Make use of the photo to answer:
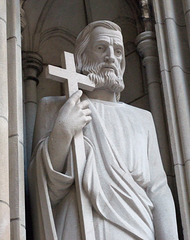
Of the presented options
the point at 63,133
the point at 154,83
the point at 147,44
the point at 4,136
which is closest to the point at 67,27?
the point at 147,44

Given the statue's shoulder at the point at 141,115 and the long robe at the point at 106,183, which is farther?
the statue's shoulder at the point at 141,115

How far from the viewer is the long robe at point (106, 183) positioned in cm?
551

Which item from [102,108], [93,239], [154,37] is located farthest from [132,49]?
[93,239]

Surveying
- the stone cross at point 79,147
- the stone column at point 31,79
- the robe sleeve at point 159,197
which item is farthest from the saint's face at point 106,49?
the stone column at point 31,79

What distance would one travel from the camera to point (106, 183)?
18.6 feet

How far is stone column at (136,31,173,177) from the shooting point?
6772mm

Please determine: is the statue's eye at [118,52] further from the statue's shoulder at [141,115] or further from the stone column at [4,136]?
the stone column at [4,136]

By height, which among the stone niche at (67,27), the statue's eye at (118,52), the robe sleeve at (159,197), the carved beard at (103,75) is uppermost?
the stone niche at (67,27)

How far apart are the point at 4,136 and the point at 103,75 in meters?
1.18

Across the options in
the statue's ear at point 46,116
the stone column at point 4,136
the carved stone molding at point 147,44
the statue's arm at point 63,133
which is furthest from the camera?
the carved stone molding at point 147,44

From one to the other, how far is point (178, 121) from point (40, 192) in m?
1.32

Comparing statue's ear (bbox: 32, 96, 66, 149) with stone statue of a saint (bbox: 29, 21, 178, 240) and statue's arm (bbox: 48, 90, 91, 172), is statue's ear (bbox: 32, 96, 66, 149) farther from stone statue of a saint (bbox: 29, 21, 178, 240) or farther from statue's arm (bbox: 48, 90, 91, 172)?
statue's arm (bbox: 48, 90, 91, 172)

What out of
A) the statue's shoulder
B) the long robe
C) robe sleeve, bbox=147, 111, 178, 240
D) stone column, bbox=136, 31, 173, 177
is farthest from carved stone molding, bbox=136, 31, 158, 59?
the long robe

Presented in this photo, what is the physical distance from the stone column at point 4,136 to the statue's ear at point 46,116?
0.59 meters
